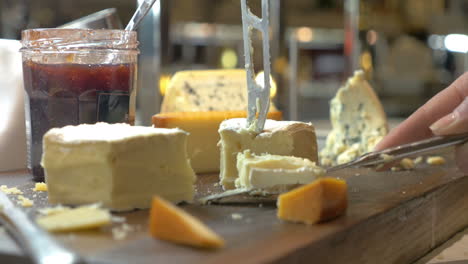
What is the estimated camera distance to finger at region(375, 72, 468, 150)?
146 centimetres

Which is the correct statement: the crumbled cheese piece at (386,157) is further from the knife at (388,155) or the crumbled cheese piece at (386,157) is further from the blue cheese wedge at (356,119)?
the blue cheese wedge at (356,119)

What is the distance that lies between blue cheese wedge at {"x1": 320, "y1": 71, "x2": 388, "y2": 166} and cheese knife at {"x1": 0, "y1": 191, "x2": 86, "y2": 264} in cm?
108

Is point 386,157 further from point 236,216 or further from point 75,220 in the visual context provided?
point 75,220

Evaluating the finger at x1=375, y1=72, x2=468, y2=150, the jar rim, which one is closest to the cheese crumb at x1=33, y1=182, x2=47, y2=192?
the jar rim

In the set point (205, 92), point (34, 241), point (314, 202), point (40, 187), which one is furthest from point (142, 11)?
point (34, 241)

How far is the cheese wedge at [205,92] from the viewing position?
1.84 meters

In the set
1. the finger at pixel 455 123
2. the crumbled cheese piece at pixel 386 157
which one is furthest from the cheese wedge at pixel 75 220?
the finger at pixel 455 123

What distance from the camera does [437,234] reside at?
1223mm

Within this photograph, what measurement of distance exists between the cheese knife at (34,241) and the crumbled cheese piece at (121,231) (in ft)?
0.34

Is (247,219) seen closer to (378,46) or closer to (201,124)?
(201,124)

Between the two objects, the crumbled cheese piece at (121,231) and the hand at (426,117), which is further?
the hand at (426,117)

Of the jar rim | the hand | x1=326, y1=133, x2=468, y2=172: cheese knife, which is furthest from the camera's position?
the hand

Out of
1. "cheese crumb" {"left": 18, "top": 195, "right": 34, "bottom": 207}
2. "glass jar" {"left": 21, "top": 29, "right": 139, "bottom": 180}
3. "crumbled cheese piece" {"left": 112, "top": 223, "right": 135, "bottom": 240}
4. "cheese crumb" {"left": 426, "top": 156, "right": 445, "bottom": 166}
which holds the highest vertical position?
"glass jar" {"left": 21, "top": 29, "right": 139, "bottom": 180}

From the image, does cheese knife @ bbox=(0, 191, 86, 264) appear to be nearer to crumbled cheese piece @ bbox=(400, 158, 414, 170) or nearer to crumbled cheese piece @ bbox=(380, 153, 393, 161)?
crumbled cheese piece @ bbox=(380, 153, 393, 161)
